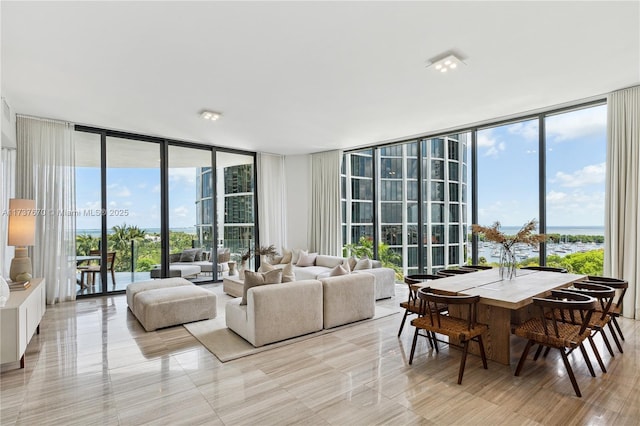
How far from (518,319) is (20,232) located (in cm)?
562

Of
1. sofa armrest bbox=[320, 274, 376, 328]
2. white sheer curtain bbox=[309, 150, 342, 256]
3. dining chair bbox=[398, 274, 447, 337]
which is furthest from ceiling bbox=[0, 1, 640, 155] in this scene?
white sheer curtain bbox=[309, 150, 342, 256]

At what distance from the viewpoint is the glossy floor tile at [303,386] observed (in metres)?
2.25

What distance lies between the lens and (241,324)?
370 cm

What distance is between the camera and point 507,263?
3.84 meters

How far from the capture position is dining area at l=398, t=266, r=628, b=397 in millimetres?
2654

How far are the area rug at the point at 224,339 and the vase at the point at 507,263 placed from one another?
1597 mm

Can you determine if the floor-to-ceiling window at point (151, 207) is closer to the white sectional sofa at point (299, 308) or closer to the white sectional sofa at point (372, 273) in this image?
the white sectional sofa at point (372, 273)

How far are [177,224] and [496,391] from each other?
5915 mm

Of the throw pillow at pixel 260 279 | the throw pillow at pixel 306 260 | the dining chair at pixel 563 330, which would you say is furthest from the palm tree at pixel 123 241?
the dining chair at pixel 563 330

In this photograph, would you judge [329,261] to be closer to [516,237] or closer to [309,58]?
[516,237]

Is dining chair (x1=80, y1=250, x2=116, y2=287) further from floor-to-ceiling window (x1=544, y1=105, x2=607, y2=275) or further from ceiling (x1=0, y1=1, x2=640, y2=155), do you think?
floor-to-ceiling window (x1=544, y1=105, x2=607, y2=275)

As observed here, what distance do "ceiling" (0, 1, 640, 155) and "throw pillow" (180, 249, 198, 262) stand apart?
269 cm

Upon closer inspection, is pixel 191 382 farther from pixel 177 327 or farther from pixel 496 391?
pixel 496 391

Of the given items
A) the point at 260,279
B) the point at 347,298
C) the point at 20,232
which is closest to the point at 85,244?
the point at 20,232
